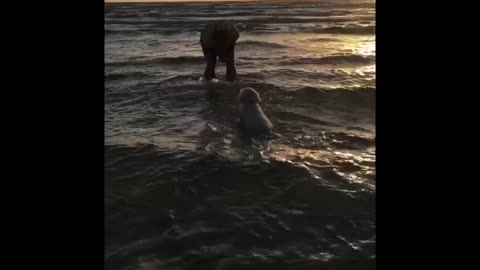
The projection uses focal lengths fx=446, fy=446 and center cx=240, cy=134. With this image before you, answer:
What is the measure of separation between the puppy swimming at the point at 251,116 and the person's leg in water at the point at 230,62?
384 cm

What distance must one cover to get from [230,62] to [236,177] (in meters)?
6.14

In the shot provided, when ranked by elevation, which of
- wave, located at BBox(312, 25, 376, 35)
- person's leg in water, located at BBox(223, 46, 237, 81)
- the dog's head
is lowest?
the dog's head

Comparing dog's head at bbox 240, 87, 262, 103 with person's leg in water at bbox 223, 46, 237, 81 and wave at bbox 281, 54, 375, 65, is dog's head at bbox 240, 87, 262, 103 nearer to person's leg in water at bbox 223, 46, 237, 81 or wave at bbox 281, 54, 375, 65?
person's leg in water at bbox 223, 46, 237, 81

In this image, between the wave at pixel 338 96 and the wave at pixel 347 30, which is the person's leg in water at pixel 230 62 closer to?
the wave at pixel 338 96

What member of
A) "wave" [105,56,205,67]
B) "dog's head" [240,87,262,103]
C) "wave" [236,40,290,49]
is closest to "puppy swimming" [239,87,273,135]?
"dog's head" [240,87,262,103]

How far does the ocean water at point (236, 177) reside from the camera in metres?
3.94

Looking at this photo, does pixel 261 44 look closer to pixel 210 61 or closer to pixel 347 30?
pixel 347 30

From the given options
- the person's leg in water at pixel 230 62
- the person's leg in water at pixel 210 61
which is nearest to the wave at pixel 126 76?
the person's leg in water at pixel 210 61

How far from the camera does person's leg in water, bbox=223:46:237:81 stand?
1086 cm

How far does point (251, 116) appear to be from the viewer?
7234mm

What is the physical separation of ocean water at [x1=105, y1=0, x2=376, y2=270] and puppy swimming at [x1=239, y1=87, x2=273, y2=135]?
24 cm
